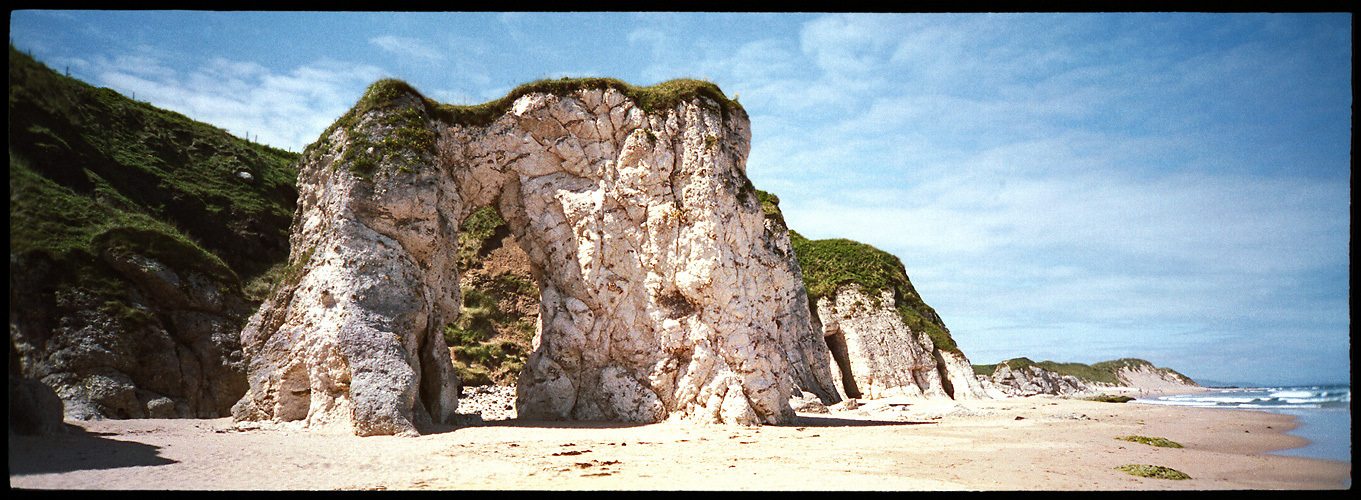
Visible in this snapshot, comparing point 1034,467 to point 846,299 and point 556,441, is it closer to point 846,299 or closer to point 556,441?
point 556,441

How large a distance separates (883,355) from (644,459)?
60.0 feet

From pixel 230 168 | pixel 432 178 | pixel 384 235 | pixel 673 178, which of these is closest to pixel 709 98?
pixel 673 178

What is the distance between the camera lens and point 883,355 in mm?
25203

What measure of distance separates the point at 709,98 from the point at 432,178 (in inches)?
263

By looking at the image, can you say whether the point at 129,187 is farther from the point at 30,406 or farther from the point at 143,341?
the point at 30,406

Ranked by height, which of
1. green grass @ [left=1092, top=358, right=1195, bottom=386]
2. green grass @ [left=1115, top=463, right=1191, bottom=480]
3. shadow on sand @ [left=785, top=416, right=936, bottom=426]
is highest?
green grass @ [left=1115, top=463, right=1191, bottom=480]

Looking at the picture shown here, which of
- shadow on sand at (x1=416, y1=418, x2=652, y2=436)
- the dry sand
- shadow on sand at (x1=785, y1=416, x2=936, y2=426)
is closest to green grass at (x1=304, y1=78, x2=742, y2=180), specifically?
shadow on sand at (x1=416, y1=418, x2=652, y2=436)

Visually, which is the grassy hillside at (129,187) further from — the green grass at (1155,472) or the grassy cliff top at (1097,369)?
the grassy cliff top at (1097,369)

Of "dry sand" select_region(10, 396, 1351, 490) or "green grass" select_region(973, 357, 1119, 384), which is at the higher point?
"dry sand" select_region(10, 396, 1351, 490)

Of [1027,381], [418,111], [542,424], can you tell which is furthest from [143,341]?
[1027,381]

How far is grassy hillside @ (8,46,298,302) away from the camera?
20.1 ft

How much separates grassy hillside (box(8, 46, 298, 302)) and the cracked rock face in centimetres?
349

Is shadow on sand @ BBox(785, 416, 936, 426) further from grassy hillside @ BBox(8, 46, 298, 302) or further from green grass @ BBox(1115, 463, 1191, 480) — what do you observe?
grassy hillside @ BBox(8, 46, 298, 302)

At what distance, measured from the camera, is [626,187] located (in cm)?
1549
